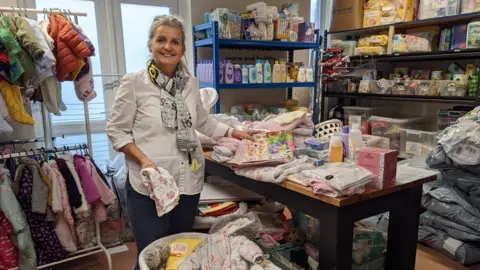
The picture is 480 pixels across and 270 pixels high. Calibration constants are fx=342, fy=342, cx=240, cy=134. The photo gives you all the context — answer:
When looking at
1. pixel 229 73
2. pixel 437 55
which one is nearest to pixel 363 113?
pixel 437 55

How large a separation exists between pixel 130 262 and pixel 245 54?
2098mm

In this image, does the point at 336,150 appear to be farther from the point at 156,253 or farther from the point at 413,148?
the point at 413,148

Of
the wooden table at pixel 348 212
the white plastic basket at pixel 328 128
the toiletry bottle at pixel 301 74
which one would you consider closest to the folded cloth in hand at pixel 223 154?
the wooden table at pixel 348 212

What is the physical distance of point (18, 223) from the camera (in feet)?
5.82

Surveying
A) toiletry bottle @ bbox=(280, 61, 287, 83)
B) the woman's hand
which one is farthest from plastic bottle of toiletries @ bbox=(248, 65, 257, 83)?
the woman's hand

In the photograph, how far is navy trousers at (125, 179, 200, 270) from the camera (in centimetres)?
140

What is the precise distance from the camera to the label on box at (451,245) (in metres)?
2.22

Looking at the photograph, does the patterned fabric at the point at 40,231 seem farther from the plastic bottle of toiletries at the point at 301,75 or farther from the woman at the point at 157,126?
the plastic bottle of toiletries at the point at 301,75

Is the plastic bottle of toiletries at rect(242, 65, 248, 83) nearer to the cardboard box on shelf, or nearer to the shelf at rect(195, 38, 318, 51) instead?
the shelf at rect(195, 38, 318, 51)

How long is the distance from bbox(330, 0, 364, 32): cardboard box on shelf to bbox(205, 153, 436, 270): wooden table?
273 cm

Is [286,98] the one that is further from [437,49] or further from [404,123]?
[437,49]

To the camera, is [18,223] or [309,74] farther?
[309,74]

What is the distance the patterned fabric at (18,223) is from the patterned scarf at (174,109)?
1043 millimetres

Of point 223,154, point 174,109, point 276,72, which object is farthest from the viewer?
point 276,72
